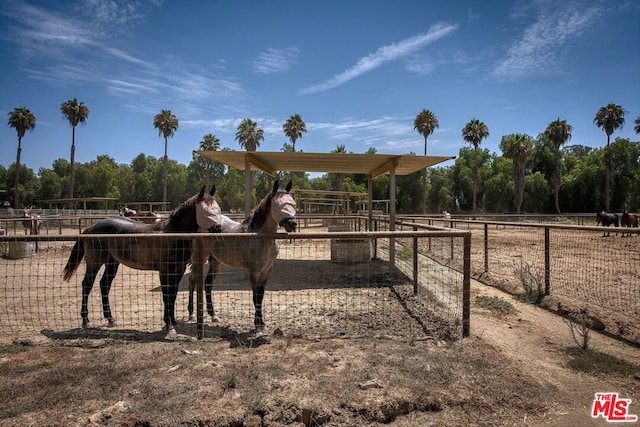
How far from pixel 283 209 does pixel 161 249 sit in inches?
67.3

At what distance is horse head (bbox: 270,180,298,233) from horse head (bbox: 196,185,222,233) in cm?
78

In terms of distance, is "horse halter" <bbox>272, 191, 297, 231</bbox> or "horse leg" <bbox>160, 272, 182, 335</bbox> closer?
"horse halter" <bbox>272, 191, 297, 231</bbox>

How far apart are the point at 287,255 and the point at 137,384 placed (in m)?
9.03

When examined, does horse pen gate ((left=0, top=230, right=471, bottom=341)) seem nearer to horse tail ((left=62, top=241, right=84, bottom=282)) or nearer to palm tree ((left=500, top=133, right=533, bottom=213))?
horse tail ((left=62, top=241, right=84, bottom=282))

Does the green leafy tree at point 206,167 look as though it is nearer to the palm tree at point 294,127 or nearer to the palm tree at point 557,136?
the palm tree at point 294,127

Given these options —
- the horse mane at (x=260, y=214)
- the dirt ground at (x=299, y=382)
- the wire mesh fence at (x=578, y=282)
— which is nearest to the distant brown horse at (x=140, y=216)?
the horse mane at (x=260, y=214)

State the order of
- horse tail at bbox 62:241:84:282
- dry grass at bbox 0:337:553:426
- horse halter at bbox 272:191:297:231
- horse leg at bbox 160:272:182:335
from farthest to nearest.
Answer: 1. horse tail at bbox 62:241:84:282
2. horse leg at bbox 160:272:182:335
3. horse halter at bbox 272:191:297:231
4. dry grass at bbox 0:337:553:426

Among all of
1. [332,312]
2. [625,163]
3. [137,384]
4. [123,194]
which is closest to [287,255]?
[332,312]

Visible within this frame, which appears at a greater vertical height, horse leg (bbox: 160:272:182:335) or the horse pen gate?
horse leg (bbox: 160:272:182:335)

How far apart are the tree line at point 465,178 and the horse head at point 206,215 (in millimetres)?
27197

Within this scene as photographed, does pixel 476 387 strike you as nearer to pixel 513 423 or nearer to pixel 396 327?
pixel 513 423

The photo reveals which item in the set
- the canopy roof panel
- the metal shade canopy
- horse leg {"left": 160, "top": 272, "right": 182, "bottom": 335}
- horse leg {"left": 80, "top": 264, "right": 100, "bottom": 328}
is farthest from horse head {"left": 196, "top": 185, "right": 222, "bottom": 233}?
the canopy roof panel

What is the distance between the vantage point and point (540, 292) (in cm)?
626

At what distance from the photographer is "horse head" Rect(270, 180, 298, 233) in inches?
156
